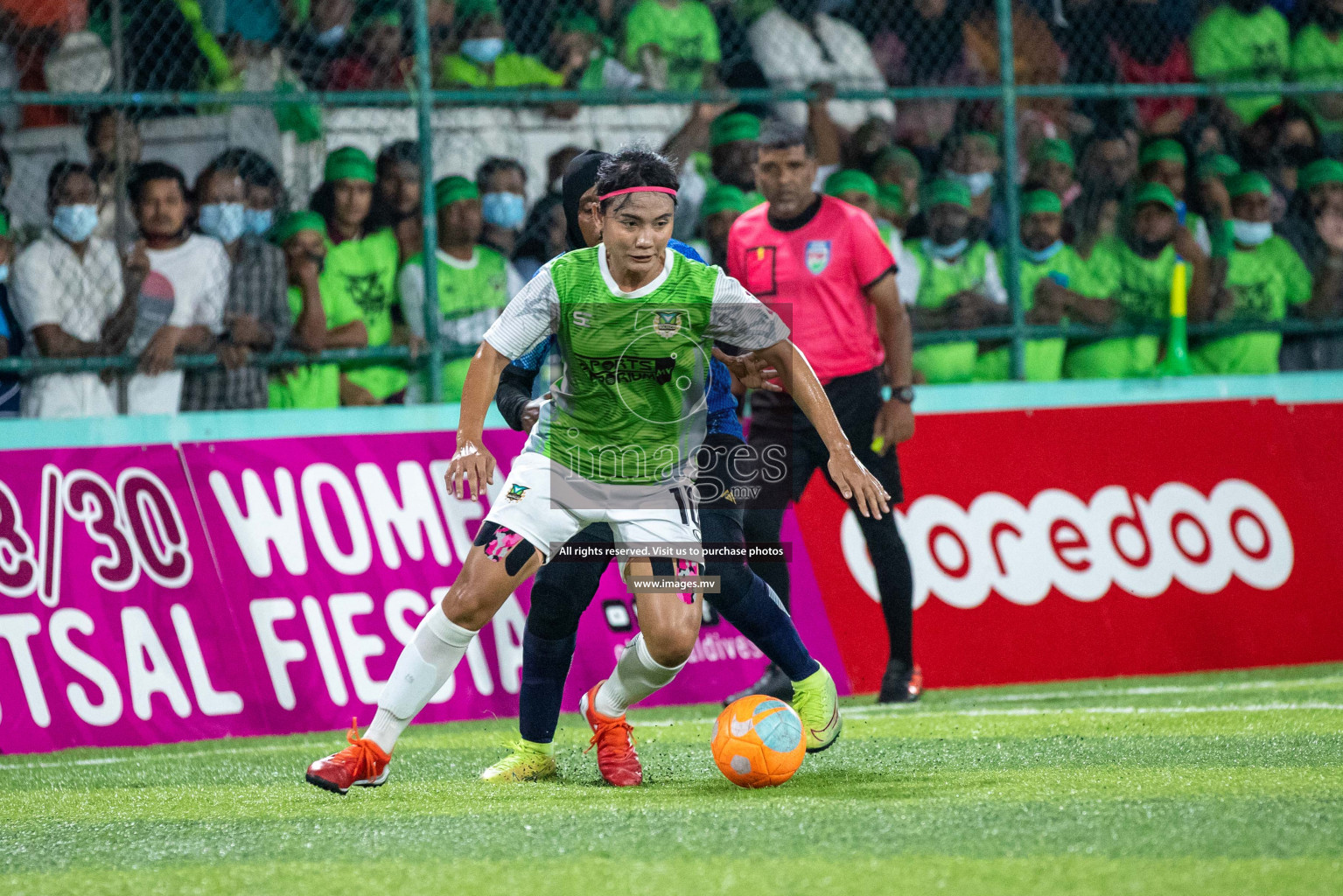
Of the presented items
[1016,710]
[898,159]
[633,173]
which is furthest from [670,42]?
[633,173]

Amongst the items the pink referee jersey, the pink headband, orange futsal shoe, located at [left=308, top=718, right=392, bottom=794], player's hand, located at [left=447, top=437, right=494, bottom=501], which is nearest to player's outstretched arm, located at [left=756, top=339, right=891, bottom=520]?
the pink headband

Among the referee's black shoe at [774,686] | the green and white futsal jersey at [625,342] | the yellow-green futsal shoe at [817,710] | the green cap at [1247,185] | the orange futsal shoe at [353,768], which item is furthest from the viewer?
the green cap at [1247,185]

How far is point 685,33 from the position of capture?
32.2ft

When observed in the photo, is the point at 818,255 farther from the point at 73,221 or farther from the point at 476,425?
the point at 73,221


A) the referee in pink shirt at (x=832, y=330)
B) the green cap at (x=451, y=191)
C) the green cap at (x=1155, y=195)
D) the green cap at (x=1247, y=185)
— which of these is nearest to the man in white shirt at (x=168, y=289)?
the green cap at (x=451, y=191)

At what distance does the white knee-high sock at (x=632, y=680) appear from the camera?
5.28 metres

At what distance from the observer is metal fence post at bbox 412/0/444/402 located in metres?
8.69

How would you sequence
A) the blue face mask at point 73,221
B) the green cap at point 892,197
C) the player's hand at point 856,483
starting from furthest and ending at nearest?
1. the green cap at point 892,197
2. the blue face mask at point 73,221
3. the player's hand at point 856,483

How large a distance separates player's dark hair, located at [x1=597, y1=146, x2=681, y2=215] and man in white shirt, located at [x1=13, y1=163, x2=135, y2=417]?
4.04m

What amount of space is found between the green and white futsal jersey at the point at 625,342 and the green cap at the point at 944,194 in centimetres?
483

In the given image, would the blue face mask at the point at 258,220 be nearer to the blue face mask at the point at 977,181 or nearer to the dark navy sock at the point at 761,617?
the blue face mask at the point at 977,181

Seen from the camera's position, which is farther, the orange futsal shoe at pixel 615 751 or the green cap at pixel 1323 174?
the green cap at pixel 1323 174

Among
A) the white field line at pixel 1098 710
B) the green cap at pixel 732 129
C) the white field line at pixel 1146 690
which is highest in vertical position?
the green cap at pixel 732 129

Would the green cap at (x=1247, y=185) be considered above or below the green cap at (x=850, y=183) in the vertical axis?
below
